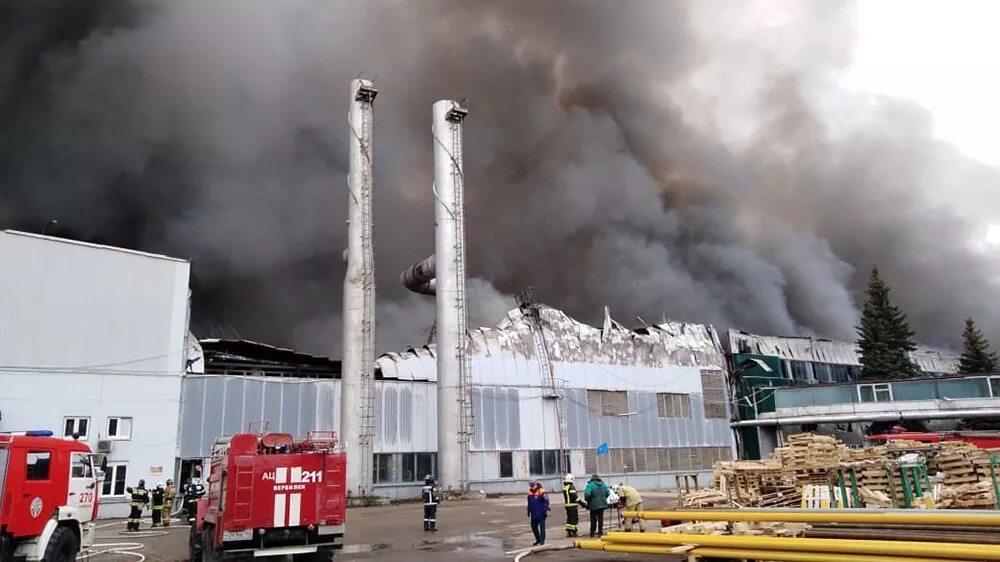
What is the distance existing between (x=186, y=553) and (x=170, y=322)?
46.7 feet

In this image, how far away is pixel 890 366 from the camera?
171ft

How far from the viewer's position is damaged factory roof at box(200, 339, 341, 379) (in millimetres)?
30297

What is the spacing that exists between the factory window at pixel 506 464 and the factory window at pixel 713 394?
1364 centimetres

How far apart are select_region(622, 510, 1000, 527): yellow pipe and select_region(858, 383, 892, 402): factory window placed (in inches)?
1310

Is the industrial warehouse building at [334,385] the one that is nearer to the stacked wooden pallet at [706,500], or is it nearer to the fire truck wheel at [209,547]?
the fire truck wheel at [209,547]

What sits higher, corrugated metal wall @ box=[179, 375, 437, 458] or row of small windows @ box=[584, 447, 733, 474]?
corrugated metal wall @ box=[179, 375, 437, 458]

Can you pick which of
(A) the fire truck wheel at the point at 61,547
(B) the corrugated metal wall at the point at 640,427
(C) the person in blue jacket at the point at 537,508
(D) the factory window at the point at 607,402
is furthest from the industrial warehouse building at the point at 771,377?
(A) the fire truck wheel at the point at 61,547

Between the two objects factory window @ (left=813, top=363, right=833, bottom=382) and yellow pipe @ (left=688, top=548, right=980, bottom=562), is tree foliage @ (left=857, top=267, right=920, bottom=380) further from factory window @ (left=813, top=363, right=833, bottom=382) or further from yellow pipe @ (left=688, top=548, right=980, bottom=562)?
yellow pipe @ (left=688, top=548, right=980, bottom=562)

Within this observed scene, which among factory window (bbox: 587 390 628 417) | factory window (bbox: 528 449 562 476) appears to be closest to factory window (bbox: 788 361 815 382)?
factory window (bbox: 587 390 628 417)

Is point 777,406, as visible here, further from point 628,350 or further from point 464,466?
point 464,466

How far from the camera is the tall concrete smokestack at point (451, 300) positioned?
2948 cm

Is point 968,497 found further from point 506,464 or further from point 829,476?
point 506,464

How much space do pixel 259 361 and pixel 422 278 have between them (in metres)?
10.2

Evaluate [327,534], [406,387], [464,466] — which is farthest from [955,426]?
[327,534]
